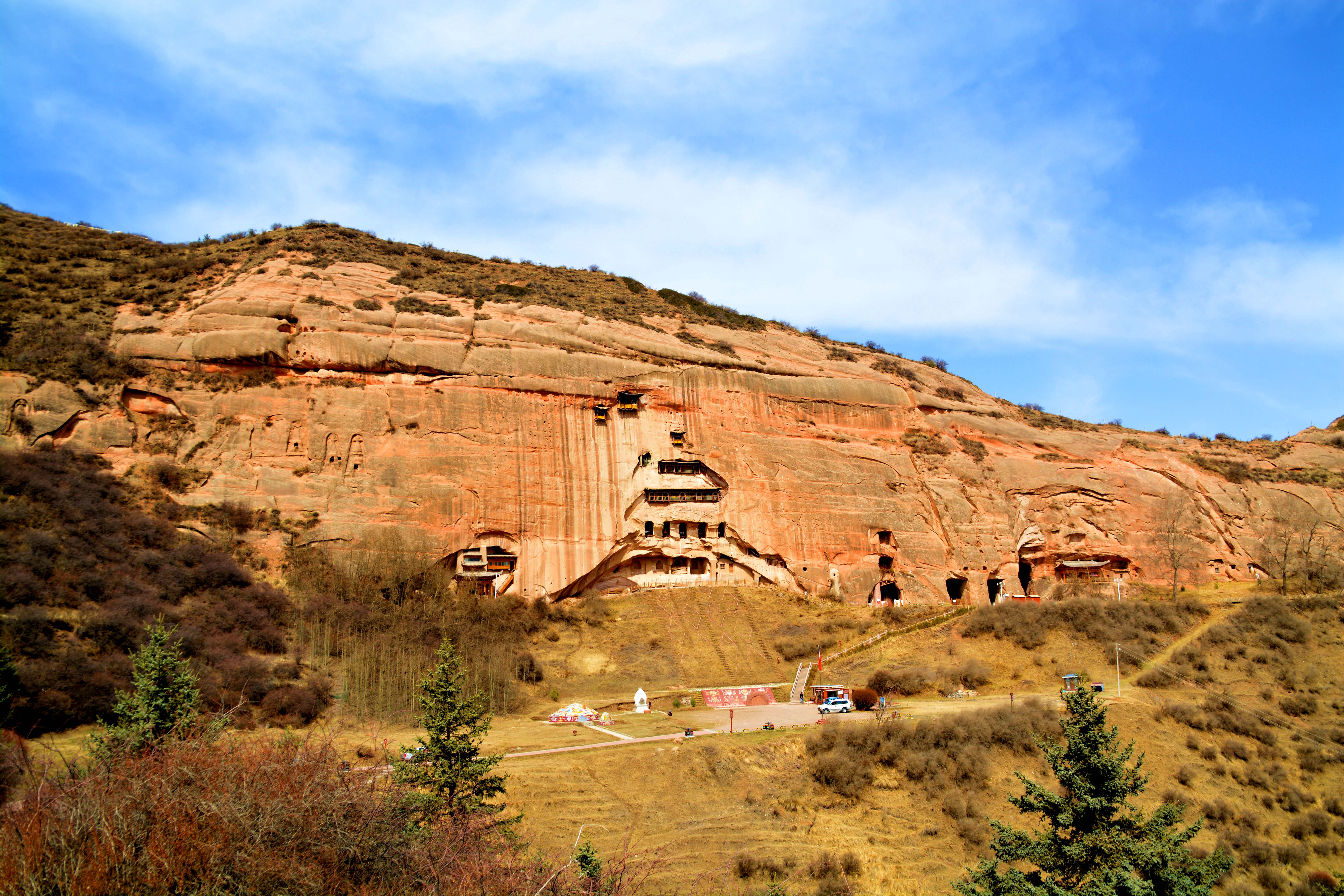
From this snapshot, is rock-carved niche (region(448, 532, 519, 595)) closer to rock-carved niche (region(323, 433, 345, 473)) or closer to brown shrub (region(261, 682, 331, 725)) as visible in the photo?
rock-carved niche (region(323, 433, 345, 473))

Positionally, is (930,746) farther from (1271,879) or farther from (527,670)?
(527,670)

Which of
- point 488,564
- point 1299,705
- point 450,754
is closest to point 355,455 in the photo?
point 488,564

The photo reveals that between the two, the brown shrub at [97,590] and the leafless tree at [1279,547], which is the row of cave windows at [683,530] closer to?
the brown shrub at [97,590]

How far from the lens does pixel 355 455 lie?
3525 centimetres

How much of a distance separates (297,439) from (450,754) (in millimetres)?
23264

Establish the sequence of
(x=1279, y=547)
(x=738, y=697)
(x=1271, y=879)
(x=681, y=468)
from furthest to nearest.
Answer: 1. (x=1279, y=547)
2. (x=681, y=468)
3. (x=738, y=697)
4. (x=1271, y=879)

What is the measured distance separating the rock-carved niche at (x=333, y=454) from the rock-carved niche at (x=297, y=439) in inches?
31.8

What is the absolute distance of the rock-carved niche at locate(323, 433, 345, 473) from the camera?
34.8 meters

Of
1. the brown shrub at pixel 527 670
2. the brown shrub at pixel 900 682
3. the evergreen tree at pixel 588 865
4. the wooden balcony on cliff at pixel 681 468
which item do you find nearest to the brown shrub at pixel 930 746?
the brown shrub at pixel 900 682

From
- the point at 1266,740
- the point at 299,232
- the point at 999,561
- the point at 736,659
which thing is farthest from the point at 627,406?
the point at 1266,740

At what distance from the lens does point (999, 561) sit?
4153 centimetres

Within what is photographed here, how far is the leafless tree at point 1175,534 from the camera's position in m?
41.3

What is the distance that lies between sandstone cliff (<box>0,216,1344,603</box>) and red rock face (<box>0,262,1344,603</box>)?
0.37ft

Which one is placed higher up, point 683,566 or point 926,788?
point 683,566
